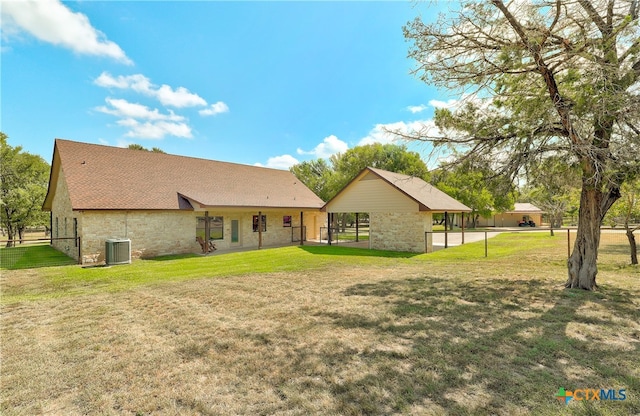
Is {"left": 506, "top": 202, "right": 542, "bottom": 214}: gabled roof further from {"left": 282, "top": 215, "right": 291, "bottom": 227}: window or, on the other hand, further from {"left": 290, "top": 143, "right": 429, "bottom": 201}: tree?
{"left": 282, "top": 215, "right": 291, "bottom": 227}: window

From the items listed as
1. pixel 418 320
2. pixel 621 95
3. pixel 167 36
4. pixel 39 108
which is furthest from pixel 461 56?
pixel 39 108

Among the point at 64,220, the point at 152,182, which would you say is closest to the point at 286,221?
the point at 152,182

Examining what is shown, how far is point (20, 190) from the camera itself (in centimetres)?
1991

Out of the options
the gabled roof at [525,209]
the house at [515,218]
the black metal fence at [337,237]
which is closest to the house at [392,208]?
the black metal fence at [337,237]

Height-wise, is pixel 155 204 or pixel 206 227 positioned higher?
pixel 155 204

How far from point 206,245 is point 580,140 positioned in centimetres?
1548

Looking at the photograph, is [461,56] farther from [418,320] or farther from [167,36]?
[167,36]

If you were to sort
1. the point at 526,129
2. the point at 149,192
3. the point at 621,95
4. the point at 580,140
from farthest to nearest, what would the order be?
the point at 149,192
the point at 526,129
the point at 580,140
the point at 621,95

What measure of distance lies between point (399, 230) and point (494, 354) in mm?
12503

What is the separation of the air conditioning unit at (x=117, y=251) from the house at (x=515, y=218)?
50138 millimetres

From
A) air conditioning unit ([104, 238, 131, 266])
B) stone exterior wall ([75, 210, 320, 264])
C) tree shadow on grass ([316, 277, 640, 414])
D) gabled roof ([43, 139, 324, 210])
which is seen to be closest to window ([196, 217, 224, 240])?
stone exterior wall ([75, 210, 320, 264])

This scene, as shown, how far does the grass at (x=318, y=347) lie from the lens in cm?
293

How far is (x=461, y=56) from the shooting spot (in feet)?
22.7

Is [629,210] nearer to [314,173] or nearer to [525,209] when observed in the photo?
[314,173]
